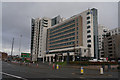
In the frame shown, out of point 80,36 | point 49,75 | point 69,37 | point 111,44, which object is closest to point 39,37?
point 69,37

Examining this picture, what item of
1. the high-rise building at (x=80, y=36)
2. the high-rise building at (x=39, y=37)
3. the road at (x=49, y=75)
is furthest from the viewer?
the high-rise building at (x=39, y=37)

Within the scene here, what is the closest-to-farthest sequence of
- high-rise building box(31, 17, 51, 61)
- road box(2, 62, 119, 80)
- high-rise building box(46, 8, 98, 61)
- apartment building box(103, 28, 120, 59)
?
road box(2, 62, 119, 80)
high-rise building box(46, 8, 98, 61)
apartment building box(103, 28, 120, 59)
high-rise building box(31, 17, 51, 61)

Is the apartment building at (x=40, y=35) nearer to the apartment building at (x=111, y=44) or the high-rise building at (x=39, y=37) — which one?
the high-rise building at (x=39, y=37)

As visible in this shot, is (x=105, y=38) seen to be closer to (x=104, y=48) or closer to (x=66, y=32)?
(x=104, y=48)

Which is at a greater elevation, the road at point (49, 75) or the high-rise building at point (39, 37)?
the high-rise building at point (39, 37)

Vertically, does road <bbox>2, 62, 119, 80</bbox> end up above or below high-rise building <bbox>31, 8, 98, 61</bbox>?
below

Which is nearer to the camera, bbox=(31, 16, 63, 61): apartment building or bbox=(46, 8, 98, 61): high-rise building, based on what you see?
bbox=(46, 8, 98, 61): high-rise building

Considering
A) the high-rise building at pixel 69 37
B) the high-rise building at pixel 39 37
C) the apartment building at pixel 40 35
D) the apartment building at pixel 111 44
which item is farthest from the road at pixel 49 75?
the high-rise building at pixel 39 37

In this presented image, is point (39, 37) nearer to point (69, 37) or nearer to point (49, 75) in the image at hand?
point (69, 37)

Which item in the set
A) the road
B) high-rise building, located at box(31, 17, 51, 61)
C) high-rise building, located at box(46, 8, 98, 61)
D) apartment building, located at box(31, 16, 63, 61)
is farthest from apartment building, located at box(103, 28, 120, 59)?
the road

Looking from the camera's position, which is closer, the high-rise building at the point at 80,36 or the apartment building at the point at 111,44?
the high-rise building at the point at 80,36

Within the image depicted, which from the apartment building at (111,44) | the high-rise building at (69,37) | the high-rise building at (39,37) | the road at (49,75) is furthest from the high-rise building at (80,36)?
the road at (49,75)

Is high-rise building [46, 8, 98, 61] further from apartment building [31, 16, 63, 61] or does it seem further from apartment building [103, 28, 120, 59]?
apartment building [103, 28, 120, 59]

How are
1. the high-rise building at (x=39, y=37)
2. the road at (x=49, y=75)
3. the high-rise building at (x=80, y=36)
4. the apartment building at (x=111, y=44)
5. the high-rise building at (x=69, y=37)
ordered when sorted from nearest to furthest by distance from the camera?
1. the road at (x=49, y=75)
2. the high-rise building at (x=80, y=36)
3. the high-rise building at (x=69, y=37)
4. the apartment building at (x=111, y=44)
5. the high-rise building at (x=39, y=37)
